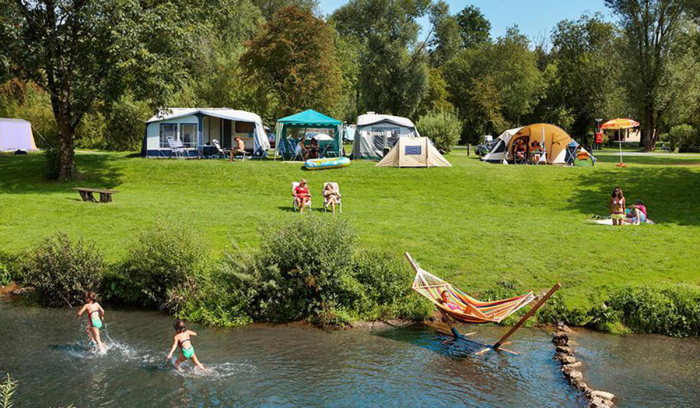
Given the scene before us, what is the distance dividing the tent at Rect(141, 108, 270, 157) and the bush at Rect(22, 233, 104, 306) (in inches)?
741

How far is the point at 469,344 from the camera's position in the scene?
496 inches

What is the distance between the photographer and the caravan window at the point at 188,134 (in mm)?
34463

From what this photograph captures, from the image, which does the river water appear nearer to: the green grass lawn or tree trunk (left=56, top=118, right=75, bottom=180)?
the green grass lawn

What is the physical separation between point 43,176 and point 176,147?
7273 mm

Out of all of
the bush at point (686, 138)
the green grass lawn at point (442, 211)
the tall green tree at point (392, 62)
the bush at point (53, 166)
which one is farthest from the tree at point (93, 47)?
the bush at point (686, 138)

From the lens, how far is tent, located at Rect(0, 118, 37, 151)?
4034cm

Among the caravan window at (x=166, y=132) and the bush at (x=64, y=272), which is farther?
the caravan window at (x=166, y=132)

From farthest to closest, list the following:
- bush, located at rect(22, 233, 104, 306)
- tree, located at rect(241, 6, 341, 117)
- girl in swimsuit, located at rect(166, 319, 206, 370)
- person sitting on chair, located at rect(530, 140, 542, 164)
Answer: tree, located at rect(241, 6, 341, 117) → person sitting on chair, located at rect(530, 140, 542, 164) → bush, located at rect(22, 233, 104, 306) → girl in swimsuit, located at rect(166, 319, 206, 370)

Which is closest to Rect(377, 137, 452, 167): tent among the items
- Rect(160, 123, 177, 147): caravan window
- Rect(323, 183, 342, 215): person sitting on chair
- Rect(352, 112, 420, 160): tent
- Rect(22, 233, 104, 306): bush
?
Rect(352, 112, 420, 160): tent

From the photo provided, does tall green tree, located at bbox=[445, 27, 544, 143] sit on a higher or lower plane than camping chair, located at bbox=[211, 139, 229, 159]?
higher

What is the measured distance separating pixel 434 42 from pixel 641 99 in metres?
29.6

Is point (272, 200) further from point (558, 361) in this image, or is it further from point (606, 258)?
point (558, 361)

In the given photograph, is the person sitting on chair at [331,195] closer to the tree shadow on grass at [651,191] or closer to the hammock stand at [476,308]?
the hammock stand at [476,308]

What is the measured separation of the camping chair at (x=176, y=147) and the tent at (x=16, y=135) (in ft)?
44.6
